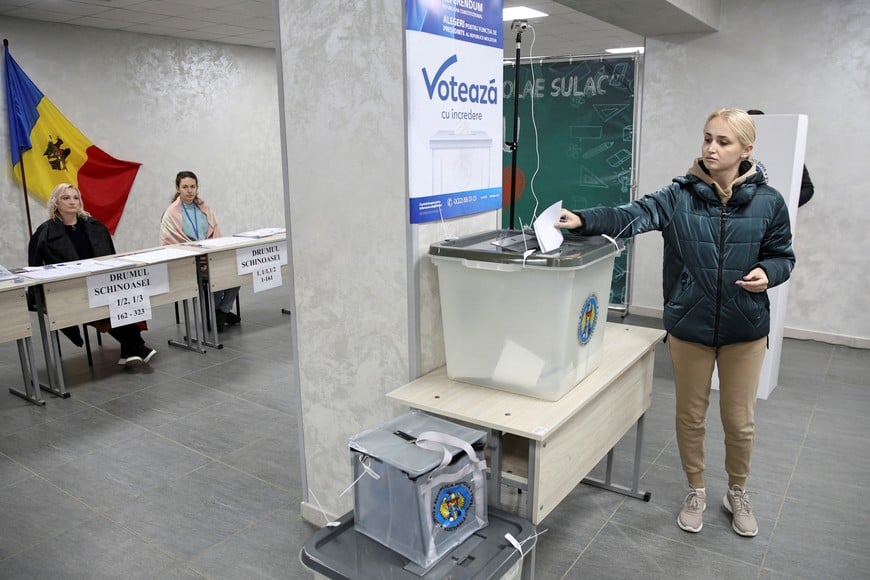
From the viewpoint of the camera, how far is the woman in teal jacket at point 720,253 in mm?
2116

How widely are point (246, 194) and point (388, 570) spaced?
24.3 ft

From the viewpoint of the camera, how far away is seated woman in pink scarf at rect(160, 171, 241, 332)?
507cm

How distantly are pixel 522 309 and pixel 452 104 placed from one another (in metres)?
0.70

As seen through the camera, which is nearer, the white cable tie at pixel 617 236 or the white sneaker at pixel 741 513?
the white cable tie at pixel 617 236

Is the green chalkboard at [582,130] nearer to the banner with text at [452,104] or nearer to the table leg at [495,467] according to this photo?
the banner with text at [452,104]

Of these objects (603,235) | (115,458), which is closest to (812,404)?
(603,235)

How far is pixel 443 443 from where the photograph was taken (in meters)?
1.62

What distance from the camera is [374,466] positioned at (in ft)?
5.24

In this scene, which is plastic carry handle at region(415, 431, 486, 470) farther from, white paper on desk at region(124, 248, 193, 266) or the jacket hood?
white paper on desk at region(124, 248, 193, 266)

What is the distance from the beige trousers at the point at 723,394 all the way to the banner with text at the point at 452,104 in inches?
36.1

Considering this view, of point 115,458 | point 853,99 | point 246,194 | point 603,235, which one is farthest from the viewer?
point 246,194

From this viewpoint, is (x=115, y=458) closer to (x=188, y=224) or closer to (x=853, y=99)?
(x=188, y=224)

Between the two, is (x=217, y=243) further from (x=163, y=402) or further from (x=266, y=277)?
(x=163, y=402)

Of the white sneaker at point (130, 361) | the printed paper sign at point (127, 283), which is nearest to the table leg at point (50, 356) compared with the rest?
the printed paper sign at point (127, 283)
